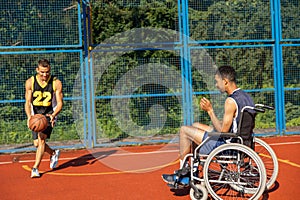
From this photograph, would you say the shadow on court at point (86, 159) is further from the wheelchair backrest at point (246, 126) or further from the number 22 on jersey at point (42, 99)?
the wheelchair backrest at point (246, 126)

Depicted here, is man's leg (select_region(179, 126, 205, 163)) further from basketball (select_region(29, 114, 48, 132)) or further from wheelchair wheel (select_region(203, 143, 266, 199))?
basketball (select_region(29, 114, 48, 132))

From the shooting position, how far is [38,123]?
21.1ft

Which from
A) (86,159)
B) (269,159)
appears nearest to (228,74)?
(269,159)

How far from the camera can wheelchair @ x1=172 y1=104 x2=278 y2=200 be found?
4574 millimetres

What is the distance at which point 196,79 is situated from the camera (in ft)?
31.1

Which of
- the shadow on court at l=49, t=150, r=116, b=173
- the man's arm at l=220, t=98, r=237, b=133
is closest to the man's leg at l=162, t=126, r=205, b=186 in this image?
the man's arm at l=220, t=98, r=237, b=133

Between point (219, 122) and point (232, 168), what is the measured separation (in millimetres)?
509

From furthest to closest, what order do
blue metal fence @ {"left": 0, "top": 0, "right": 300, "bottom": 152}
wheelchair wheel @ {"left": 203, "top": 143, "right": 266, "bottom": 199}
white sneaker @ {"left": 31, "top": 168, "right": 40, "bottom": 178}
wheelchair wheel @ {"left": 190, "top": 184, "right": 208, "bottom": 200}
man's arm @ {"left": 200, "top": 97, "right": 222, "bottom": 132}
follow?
blue metal fence @ {"left": 0, "top": 0, "right": 300, "bottom": 152} < white sneaker @ {"left": 31, "top": 168, "right": 40, "bottom": 178} < man's arm @ {"left": 200, "top": 97, "right": 222, "bottom": 132} < wheelchair wheel @ {"left": 190, "top": 184, "right": 208, "bottom": 200} < wheelchair wheel @ {"left": 203, "top": 143, "right": 266, "bottom": 199}

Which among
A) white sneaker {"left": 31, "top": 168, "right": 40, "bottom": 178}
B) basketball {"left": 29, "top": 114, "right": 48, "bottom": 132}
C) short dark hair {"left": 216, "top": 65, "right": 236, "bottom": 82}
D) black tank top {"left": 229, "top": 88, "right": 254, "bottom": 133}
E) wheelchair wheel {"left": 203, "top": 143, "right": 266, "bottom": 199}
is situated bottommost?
white sneaker {"left": 31, "top": 168, "right": 40, "bottom": 178}

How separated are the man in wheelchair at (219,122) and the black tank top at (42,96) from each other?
98.1 inches

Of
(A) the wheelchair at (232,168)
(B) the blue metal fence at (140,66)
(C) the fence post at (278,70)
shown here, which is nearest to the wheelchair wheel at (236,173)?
(A) the wheelchair at (232,168)

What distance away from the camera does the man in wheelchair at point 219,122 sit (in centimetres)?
480

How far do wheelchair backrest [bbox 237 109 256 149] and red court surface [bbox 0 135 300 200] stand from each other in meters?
0.70

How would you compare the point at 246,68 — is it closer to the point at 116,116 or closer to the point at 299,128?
the point at 299,128
